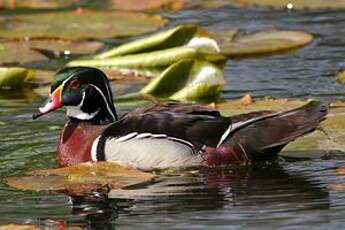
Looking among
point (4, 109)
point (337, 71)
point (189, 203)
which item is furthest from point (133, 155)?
point (337, 71)

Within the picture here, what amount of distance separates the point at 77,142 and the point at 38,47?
12.7 ft

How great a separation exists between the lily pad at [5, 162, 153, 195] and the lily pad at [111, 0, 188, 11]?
6.66 metres

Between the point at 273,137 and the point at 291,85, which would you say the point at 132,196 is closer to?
the point at 273,137

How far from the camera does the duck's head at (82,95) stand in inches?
378

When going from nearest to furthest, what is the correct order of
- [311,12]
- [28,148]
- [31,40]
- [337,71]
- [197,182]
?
1. [197,182]
2. [28,148]
3. [337,71]
4. [31,40]
5. [311,12]

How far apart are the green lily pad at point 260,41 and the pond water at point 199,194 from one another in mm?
1257

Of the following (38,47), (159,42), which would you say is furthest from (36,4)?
(159,42)

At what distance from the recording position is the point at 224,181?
29.0 feet

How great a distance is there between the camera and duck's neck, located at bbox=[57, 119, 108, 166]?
939 cm

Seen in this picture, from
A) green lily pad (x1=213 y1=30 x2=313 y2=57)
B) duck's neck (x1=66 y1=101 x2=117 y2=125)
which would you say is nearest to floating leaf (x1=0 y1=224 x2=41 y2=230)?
duck's neck (x1=66 y1=101 x2=117 y2=125)

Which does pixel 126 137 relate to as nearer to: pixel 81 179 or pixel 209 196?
pixel 81 179

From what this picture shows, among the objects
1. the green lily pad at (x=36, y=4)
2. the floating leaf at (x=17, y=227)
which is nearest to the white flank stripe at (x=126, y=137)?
the floating leaf at (x=17, y=227)

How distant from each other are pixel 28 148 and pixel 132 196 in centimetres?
162

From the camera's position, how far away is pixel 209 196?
837cm
